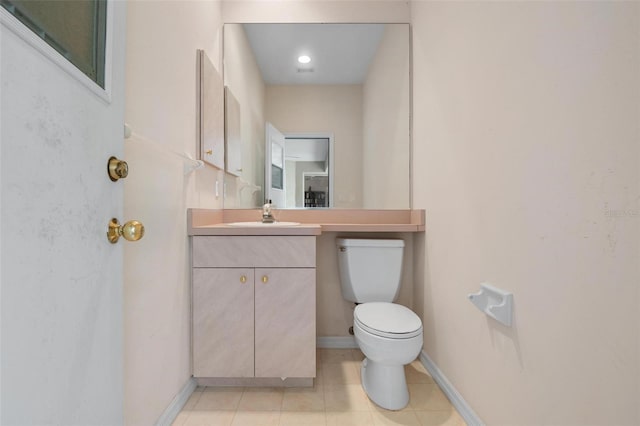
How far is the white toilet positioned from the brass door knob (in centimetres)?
104

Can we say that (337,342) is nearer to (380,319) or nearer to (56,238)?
(380,319)

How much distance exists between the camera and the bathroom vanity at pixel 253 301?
1.38m

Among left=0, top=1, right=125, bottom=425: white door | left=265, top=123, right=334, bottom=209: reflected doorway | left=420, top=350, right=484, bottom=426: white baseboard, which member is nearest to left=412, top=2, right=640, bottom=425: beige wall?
left=420, top=350, right=484, bottom=426: white baseboard

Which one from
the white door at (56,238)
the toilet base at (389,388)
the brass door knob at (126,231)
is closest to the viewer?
the white door at (56,238)

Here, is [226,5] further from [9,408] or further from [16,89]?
[9,408]

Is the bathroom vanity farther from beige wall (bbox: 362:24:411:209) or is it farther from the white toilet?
beige wall (bbox: 362:24:411:209)

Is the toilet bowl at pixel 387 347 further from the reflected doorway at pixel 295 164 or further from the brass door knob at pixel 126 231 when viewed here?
the brass door knob at pixel 126 231

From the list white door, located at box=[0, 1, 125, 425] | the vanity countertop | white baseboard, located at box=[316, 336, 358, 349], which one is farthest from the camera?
white baseboard, located at box=[316, 336, 358, 349]

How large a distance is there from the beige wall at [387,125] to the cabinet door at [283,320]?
856 millimetres

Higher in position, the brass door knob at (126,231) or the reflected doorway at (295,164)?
the reflected doorway at (295,164)

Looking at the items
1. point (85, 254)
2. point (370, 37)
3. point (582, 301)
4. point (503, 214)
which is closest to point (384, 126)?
point (370, 37)

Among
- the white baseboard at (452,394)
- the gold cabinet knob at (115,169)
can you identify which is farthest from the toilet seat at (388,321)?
the gold cabinet knob at (115,169)

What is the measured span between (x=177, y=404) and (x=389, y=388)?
984 millimetres

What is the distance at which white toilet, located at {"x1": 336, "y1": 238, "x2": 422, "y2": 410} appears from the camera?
4.06 ft
